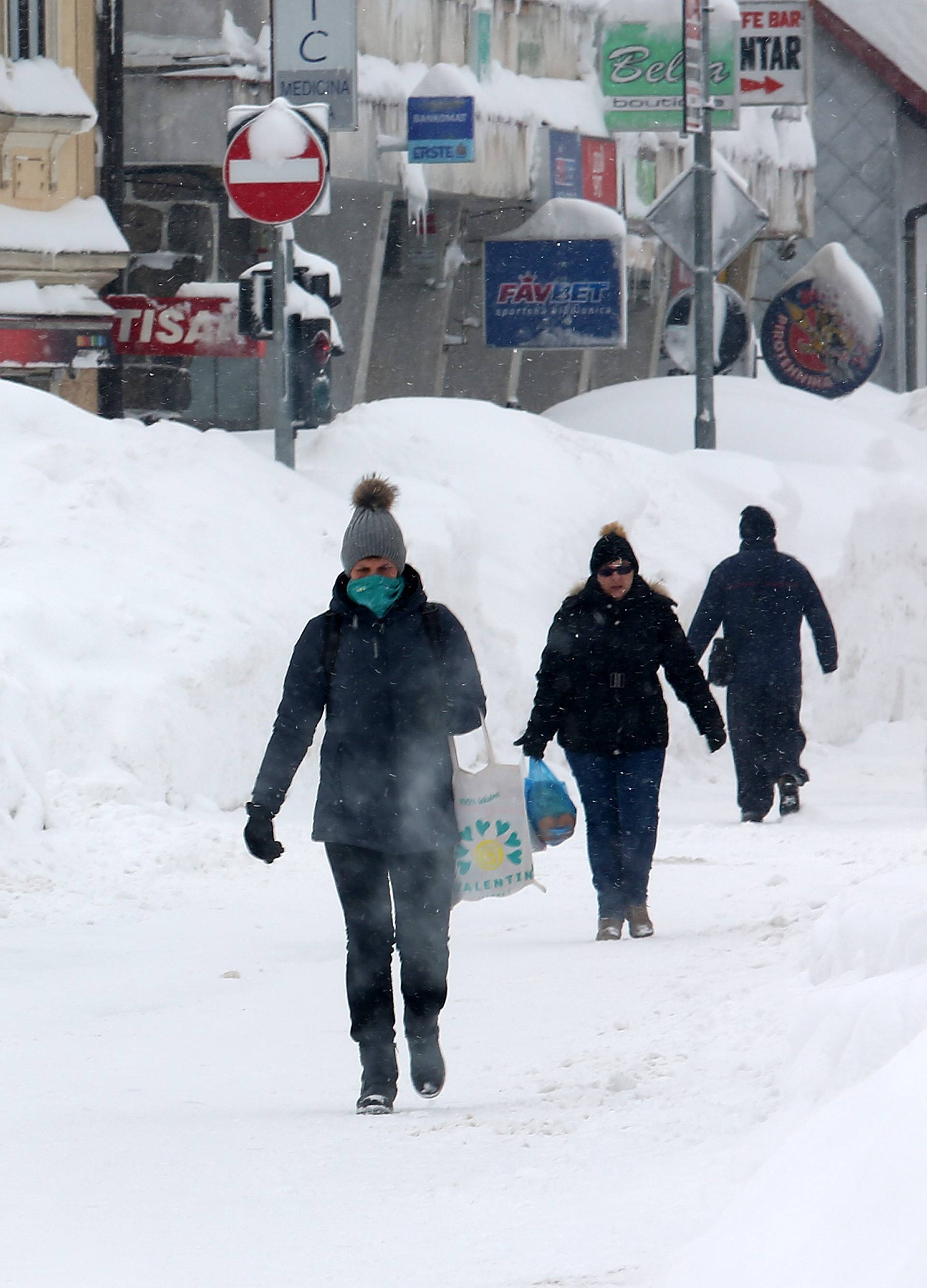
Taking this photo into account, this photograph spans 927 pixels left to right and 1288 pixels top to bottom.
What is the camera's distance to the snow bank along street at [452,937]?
14.2ft

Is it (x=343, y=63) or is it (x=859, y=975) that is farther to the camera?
(x=343, y=63)

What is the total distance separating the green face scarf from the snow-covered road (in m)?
1.22

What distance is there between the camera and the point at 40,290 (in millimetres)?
18547

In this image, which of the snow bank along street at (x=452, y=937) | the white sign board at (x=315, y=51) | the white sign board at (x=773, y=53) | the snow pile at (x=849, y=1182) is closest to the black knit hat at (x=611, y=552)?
the snow bank along street at (x=452, y=937)

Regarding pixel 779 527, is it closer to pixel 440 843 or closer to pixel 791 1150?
pixel 440 843

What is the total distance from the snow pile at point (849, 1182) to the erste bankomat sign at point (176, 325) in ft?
55.2

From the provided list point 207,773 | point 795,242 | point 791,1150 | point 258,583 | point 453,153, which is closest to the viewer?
point 791,1150

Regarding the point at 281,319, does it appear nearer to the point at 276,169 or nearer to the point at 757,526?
the point at 276,169

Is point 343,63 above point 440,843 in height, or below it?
above

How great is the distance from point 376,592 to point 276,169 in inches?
325

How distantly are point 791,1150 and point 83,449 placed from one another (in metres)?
9.99

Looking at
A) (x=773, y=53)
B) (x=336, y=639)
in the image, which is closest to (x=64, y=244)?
(x=773, y=53)

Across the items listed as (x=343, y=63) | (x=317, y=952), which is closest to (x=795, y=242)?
(x=343, y=63)

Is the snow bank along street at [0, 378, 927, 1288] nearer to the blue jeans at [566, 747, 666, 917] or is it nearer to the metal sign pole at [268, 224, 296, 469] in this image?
the blue jeans at [566, 747, 666, 917]
